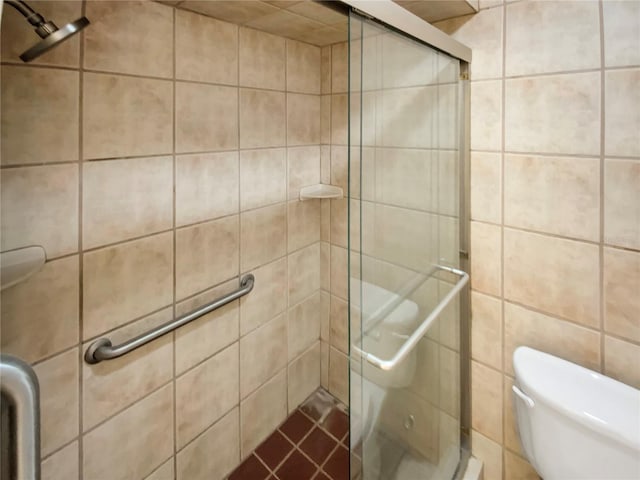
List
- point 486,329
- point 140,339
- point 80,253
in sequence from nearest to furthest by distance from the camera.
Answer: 1. point 80,253
2. point 140,339
3. point 486,329

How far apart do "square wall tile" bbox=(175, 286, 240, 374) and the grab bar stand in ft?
0.12

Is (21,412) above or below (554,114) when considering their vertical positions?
below

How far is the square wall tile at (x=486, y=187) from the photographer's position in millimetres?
1084

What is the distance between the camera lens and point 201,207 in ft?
3.69

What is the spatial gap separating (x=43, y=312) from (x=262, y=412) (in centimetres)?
96

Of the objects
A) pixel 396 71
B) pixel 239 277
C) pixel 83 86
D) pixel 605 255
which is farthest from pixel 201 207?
pixel 605 255

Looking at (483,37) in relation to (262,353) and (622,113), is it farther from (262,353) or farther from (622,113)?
(262,353)

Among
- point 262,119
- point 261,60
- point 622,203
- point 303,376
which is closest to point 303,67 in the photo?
point 261,60

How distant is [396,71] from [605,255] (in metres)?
0.75

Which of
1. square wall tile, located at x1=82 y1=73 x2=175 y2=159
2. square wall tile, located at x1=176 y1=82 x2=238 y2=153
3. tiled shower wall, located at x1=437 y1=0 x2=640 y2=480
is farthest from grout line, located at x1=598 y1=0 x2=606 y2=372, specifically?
square wall tile, located at x1=82 y1=73 x2=175 y2=159

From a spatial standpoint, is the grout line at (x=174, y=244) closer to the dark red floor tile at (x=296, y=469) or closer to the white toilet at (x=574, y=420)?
the dark red floor tile at (x=296, y=469)

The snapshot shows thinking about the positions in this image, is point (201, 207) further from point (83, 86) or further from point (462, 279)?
point (462, 279)

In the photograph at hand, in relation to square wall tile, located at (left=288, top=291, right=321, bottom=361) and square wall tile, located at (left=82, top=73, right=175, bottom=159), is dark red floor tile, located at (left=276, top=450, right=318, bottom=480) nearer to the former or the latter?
square wall tile, located at (left=288, top=291, right=321, bottom=361)

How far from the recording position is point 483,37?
1.05 m
